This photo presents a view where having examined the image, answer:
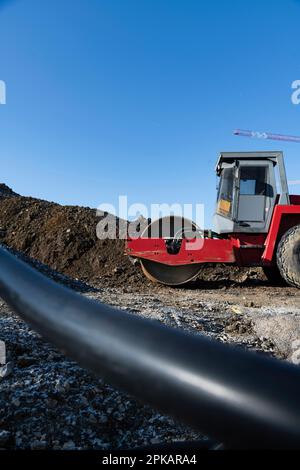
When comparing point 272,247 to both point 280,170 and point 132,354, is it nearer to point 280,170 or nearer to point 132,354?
point 280,170

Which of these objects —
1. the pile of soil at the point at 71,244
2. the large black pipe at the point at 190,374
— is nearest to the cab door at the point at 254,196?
the pile of soil at the point at 71,244

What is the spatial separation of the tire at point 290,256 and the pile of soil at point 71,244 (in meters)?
2.62

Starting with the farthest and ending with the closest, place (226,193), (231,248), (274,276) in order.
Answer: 1. (274,276)
2. (226,193)
3. (231,248)

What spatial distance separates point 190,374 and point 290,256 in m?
7.67

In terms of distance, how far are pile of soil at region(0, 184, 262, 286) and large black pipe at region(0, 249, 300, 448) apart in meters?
9.45

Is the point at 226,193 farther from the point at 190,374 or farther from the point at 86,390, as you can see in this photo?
the point at 190,374

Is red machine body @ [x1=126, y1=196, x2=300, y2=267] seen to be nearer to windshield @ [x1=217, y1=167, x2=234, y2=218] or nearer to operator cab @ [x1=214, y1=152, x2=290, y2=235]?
operator cab @ [x1=214, y1=152, x2=290, y2=235]

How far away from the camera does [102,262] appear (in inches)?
494

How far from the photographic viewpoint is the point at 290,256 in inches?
302

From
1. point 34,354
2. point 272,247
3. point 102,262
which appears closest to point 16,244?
point 102,262

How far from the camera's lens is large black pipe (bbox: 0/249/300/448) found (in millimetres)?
442

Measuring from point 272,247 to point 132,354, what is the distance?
25.9ft

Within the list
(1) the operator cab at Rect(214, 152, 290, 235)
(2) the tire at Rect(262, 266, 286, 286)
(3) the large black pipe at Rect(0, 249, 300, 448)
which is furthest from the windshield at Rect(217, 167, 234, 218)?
(3) the large black pipe at Rect(0, 249, 300, 448)

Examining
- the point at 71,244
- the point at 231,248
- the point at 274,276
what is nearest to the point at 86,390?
the point at 231,248
